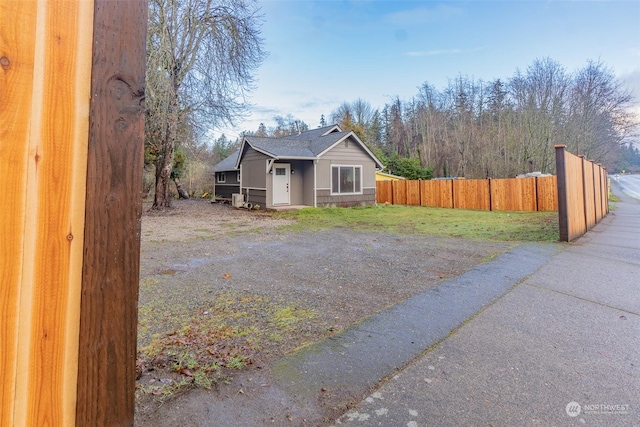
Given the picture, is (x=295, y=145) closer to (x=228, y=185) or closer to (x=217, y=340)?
(x=228, y=185)

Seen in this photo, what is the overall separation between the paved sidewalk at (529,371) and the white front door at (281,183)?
479 inches

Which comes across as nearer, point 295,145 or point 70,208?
point 70,208

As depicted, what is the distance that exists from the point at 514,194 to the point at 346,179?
8116mm

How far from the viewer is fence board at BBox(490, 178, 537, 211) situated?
14.6 metres

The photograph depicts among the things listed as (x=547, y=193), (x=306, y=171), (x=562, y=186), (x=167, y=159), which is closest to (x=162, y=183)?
(x=167, y=159)

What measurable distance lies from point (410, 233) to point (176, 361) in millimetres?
7310

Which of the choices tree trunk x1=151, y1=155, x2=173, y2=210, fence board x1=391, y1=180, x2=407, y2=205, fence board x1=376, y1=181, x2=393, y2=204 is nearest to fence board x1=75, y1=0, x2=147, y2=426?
tree trunk x1=151, y1=155, x2=173, y2=210

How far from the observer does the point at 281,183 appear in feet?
49.4

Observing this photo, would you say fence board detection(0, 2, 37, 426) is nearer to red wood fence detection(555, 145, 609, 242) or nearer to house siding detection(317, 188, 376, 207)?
red wood fence detection(555, 145, 609, 242)

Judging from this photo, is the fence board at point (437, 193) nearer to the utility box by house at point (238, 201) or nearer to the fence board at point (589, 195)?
the fence board at point (589, 195)

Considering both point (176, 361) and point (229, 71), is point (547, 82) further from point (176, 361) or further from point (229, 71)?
point (176, 361)

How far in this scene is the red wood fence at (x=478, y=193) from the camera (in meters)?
14.3

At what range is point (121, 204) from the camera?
955 mm

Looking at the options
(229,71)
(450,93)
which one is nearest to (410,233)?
(229,71)
